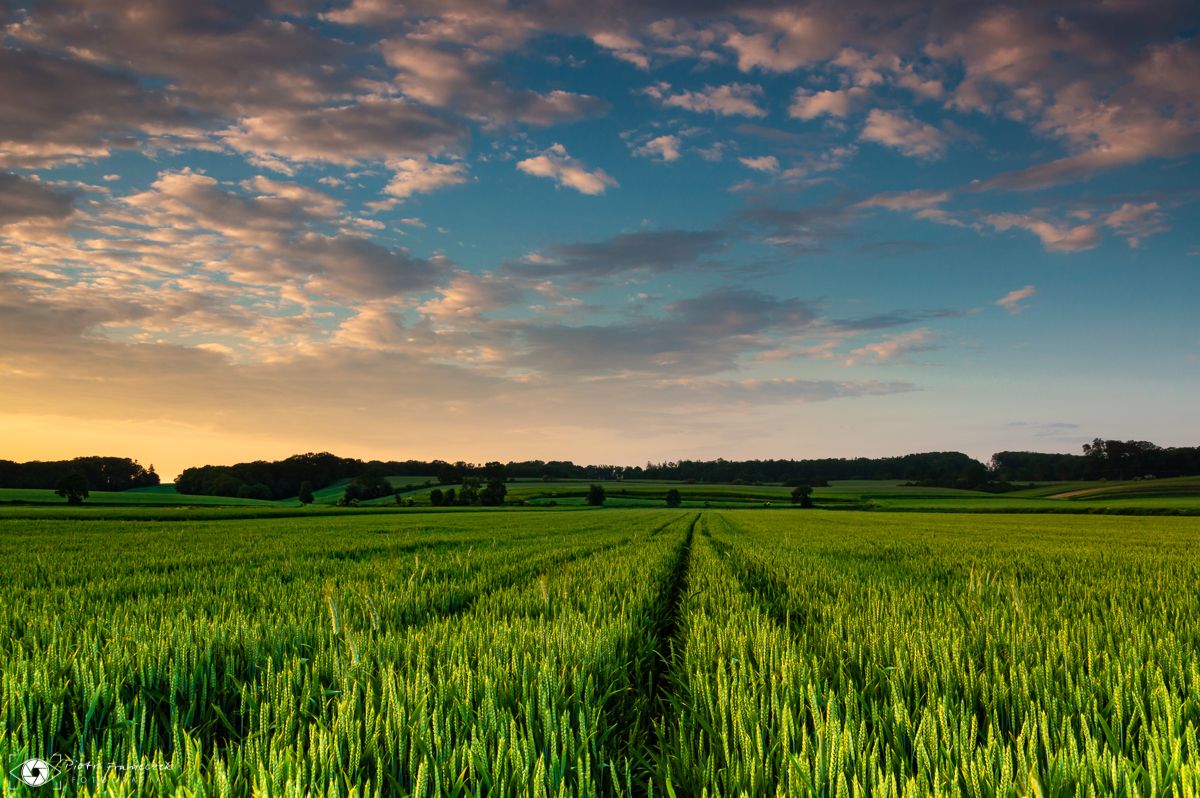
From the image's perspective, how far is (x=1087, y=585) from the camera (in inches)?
331

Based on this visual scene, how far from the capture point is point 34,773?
2057 mm

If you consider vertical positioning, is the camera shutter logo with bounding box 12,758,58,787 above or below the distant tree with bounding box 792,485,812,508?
above

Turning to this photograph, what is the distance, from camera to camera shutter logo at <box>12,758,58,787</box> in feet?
6.00

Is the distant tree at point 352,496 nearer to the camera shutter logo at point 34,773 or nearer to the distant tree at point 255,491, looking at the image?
the distant tree at point 255,491

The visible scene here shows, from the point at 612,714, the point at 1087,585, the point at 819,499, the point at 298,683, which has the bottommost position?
the point at 819,499

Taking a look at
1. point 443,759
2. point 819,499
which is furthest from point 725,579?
point 819,499

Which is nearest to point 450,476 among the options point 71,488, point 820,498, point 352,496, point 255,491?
point 352,496

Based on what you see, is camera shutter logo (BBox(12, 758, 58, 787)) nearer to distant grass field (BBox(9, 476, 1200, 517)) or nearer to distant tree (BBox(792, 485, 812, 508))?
distant grass field (BBox(9, 476, 1200, 517))

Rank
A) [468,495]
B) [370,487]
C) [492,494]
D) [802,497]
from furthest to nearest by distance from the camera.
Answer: [370,487]
[802,497]
[468,495]
[492,494]

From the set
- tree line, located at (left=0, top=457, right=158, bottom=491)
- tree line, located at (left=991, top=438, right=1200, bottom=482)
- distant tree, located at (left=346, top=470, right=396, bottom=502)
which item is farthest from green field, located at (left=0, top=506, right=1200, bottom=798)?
tree line, located at (left=991, top=438, right=1200, bottom=482)

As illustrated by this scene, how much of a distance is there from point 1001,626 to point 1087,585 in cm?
527

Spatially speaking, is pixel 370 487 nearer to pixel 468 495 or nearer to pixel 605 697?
pixel 468 495

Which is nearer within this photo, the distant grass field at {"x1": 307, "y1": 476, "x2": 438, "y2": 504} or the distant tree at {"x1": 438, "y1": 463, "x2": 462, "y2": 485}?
the distant grass field at {"x1": 307, "y1": 476, "x2": 438, "y2": 504}

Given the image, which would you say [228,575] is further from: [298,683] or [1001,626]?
[1001,626]
